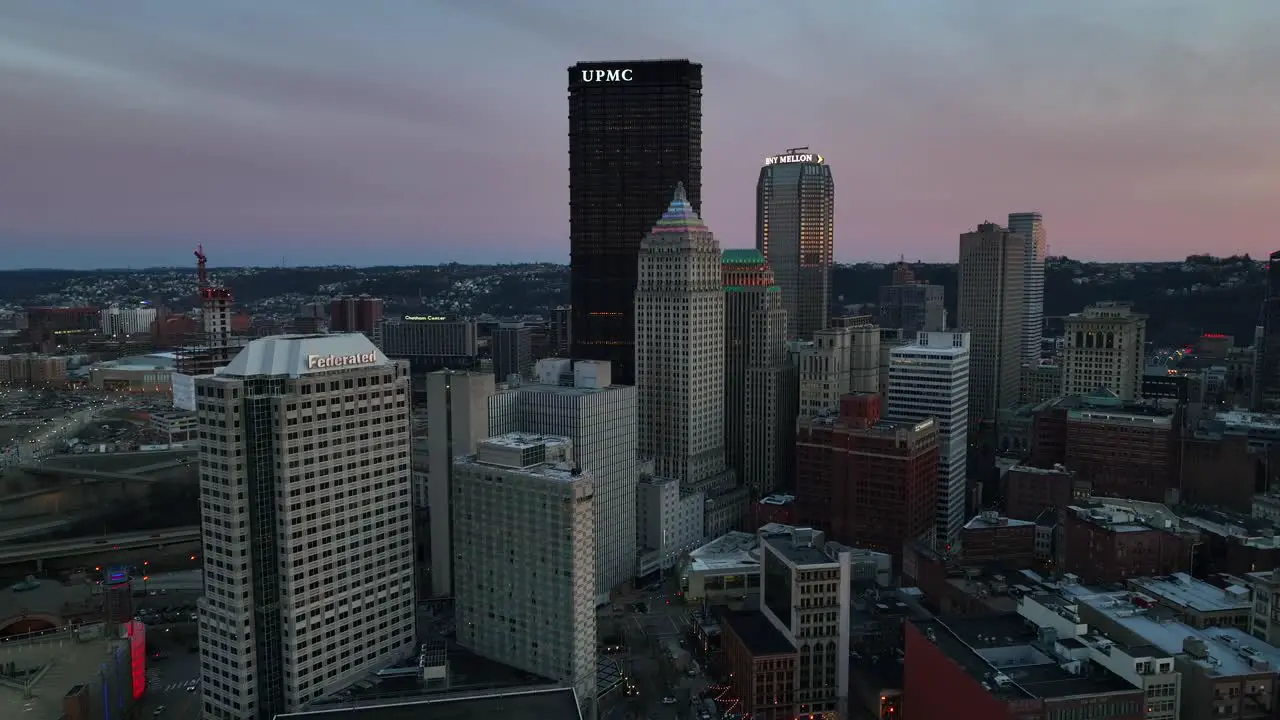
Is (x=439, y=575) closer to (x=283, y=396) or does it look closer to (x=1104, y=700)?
(x=283, y=396)

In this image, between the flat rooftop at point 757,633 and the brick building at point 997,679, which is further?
the flat rooftop at point 757,633

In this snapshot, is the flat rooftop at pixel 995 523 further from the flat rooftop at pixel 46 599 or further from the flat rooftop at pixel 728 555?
the flat rooftop at pixel 46 599

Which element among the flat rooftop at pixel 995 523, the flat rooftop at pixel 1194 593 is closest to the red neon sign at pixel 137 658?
the flat rooftop at pixel 995 523

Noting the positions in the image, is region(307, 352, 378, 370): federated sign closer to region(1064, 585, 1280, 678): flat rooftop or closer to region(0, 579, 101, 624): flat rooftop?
region(0, 579, 101, 624): flat rooftop

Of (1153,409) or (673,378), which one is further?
(673,378)

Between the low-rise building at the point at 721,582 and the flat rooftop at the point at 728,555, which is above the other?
the flat rooftop at the point at 728,555

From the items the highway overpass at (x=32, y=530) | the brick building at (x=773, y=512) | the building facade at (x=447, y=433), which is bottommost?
the highway overpass at (x=32, y=530)

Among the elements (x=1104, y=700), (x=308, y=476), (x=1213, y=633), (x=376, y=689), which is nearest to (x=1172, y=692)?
(x=1104, y=700)
